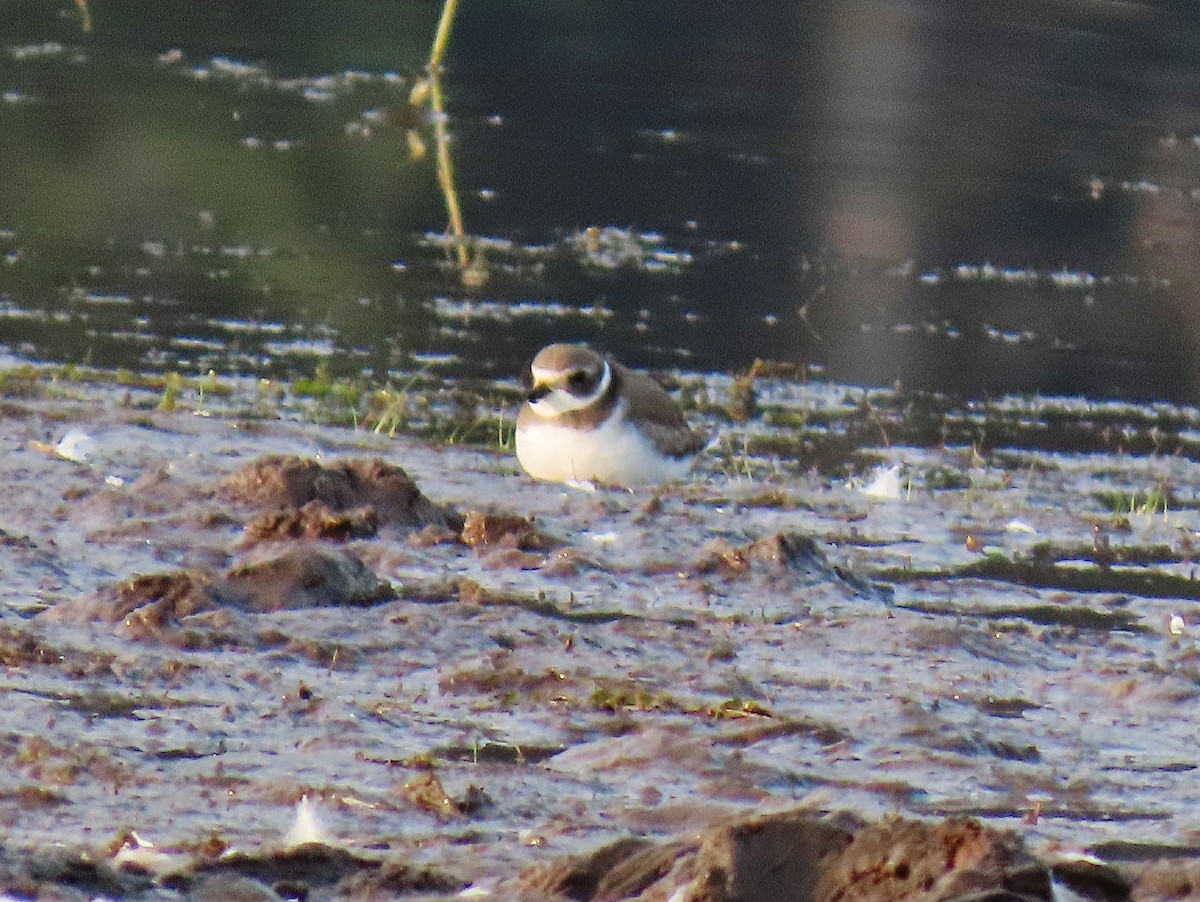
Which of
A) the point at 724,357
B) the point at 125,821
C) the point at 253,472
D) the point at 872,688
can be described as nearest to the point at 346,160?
the point at 724,357

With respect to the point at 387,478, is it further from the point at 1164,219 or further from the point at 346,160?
the point at 1164,219

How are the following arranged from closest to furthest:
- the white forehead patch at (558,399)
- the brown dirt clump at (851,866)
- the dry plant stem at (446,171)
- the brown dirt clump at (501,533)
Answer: the brown dirt clump at (851,866)
the brown dirt clump at (501,533)
the white forehead patch at (558,399)
the dry plant stem at (446,171)

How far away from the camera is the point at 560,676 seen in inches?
233

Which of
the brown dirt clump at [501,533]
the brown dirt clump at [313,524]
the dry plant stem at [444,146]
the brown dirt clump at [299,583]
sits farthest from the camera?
the dry plant stem at [444,146]

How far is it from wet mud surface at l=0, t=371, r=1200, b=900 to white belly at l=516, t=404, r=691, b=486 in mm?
128

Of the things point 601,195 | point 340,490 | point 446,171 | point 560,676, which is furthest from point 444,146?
point 560,676

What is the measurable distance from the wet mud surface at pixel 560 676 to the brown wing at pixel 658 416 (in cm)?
20

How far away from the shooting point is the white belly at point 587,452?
8.96m

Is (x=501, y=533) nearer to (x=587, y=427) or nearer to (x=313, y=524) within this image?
(x=313, y=524)

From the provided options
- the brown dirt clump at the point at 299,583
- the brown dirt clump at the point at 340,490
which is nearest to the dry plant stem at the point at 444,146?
the brown dirt clump at the point at 340,490

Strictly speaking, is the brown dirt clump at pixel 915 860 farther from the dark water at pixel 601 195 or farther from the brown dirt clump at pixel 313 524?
the dark water at pixel 601 195

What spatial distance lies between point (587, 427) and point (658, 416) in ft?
1.26

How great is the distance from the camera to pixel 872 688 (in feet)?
20.3

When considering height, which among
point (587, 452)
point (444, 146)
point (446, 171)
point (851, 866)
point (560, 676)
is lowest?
point (851, 866)
